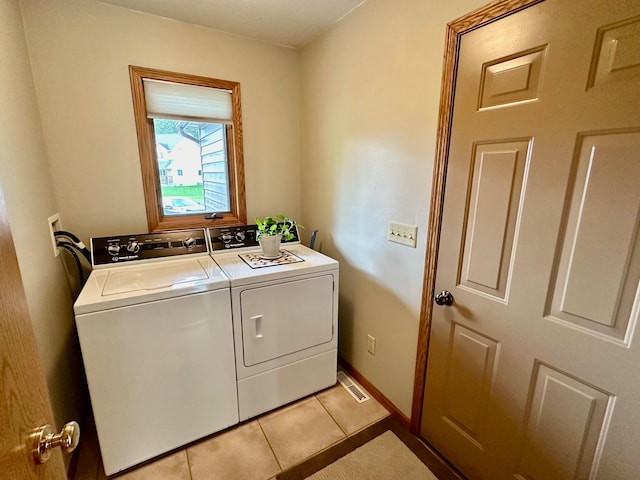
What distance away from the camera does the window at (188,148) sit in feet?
6.17

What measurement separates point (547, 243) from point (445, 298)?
489 millimetres

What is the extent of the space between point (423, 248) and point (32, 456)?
147 centimetres

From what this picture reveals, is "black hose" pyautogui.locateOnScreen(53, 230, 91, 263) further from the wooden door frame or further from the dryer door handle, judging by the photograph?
the wooden door frame

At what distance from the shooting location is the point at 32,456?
551 mm

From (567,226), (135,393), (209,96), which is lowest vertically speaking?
(135,393)

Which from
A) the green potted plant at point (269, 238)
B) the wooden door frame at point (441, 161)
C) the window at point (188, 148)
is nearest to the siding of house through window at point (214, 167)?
the window at point (188, 148)

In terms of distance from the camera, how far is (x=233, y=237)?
2.10m

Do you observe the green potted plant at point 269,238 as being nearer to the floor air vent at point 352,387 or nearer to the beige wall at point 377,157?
the beige wall at point 377,157

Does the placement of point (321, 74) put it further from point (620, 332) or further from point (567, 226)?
point (620, 332)

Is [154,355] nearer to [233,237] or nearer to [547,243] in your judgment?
[233,237]

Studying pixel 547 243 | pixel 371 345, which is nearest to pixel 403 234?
pixel 547 243

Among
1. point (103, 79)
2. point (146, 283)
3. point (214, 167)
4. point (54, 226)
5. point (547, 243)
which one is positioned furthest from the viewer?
point (214, 167)

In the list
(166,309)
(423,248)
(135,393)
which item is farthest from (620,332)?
(135,393)

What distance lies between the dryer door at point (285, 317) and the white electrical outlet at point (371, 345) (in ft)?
0.86
